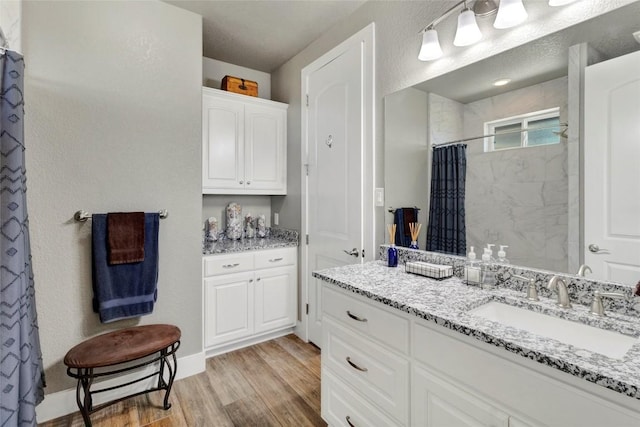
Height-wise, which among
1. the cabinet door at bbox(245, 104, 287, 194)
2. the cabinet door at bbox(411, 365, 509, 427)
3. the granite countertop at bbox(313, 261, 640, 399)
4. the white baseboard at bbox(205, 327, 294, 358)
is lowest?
the white baseboard at bbox(205, 327, 294, 358)

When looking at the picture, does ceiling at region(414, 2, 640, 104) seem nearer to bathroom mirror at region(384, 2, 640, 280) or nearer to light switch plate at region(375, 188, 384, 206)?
bathroom mirror at region(384, 2, 640, 280)

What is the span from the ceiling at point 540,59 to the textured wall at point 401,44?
0.10ft

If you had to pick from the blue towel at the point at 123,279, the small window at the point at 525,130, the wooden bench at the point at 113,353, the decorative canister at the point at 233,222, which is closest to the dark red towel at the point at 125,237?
the blue towel at the point at 123,279

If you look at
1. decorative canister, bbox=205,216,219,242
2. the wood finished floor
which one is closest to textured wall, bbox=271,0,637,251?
decorative canister, bbox=205,216,219,242

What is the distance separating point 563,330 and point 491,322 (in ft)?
0.98

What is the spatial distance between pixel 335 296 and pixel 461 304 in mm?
588

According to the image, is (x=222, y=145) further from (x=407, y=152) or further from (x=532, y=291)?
(x=532, y=291)

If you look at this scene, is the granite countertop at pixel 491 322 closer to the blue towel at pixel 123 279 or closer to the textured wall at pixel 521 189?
the textured wall at pixel 521 189

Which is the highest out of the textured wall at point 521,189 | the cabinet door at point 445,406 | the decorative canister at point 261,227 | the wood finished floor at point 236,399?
the textured wall at point 521,189

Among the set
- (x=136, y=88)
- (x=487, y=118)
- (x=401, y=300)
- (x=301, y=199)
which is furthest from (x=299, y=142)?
(x=401, y=300)

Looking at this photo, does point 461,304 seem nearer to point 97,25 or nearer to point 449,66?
point 449,66

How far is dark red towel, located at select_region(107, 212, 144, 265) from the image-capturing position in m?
1.87

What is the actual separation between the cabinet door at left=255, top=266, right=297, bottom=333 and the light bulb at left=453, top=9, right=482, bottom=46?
6.96 feet

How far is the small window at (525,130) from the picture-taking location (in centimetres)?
127
